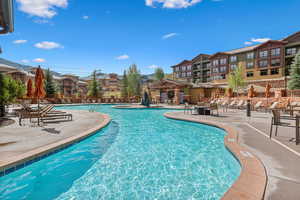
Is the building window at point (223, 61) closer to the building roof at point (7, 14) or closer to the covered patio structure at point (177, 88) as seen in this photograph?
the covered patio structure at point (177, 88)

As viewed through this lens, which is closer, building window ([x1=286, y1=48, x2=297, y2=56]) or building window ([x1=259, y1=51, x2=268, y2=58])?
building window ([x1=286, y1=48, x2=297, y2=56])

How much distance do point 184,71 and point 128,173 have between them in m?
58.5

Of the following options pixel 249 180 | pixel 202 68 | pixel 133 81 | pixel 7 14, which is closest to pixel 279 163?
pixel 249 180

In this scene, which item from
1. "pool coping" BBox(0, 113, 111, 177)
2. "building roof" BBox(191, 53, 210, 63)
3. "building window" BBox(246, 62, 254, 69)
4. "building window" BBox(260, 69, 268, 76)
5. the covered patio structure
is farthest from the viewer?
"building roof" BBox(191, 53, 210, 63)

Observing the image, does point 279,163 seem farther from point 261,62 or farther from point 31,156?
point 261,62

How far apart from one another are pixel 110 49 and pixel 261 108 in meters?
32.5

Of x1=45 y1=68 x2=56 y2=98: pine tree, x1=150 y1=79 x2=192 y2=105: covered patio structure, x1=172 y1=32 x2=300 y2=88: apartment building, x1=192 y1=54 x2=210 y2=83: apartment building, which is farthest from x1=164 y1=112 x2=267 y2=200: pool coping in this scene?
x1=192 y1=54 x2=210 y2=83: apartment building

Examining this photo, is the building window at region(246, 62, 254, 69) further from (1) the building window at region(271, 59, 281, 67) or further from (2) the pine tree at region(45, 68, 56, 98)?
(2) the pine tree at region(45, 68, 56, 98)

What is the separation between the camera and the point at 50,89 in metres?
32.3

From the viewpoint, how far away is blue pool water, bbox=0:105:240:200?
311 centimetres

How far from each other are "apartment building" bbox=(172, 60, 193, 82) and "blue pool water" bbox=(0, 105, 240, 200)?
5402cm

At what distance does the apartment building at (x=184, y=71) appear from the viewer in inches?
2254

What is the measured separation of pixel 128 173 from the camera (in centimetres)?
391

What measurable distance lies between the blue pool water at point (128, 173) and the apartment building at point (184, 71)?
177 ft
